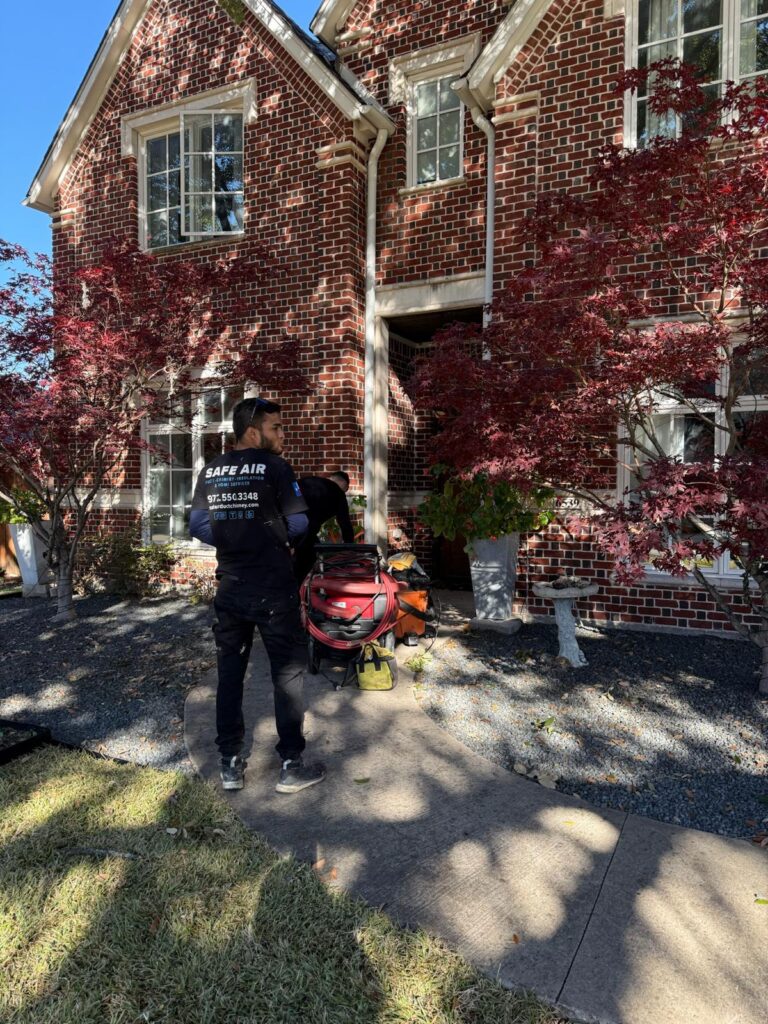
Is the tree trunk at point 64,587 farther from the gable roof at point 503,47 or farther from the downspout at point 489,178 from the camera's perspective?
the gable roof at point 503,47

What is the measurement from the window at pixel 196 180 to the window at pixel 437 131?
7.87 ft

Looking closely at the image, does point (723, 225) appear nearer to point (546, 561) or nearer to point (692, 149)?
point (692, 149)

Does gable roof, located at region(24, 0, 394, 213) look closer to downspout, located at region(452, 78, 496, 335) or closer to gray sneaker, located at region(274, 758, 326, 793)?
downspout, located at region(452, 78, 496, 335)

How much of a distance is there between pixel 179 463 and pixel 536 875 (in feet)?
25.5

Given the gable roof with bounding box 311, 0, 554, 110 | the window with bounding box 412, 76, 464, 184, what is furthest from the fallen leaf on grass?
the gable roof with bounding box 311, 0, 554, 110

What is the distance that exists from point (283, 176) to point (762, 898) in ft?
28.4

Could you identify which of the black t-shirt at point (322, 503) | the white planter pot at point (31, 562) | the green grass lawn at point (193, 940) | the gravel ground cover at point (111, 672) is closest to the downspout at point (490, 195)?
the black t-shirt at point (322, 503)

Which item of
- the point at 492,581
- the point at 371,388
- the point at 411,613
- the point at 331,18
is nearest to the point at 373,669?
the point at 411,613

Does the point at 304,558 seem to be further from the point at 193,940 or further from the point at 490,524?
the point at 193,940

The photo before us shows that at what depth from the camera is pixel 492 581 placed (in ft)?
21.9

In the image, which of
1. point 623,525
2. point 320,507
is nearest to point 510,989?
point 623,525

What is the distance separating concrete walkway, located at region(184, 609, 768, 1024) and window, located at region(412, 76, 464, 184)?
682cm

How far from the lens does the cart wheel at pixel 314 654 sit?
16.9ft

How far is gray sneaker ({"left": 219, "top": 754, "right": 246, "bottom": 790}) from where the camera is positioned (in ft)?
11.3
